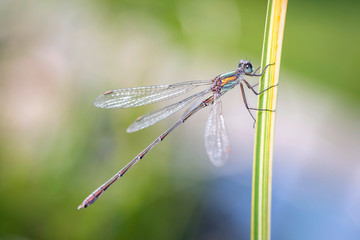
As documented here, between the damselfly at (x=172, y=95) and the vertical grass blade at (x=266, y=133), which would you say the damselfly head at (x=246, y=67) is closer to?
the damselfly at (x=172, y=95)

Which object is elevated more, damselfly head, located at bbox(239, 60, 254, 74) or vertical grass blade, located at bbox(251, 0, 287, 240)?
damselfly head, located at bbox(239, 60, 254, 74)

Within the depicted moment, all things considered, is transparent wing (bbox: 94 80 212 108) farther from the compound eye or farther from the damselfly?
the compound eye

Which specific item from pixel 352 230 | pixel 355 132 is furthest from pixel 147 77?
pixel 352 230

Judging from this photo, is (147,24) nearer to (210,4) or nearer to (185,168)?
(210,4)

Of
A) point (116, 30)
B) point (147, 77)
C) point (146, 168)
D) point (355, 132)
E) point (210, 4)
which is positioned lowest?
point (146, 168)

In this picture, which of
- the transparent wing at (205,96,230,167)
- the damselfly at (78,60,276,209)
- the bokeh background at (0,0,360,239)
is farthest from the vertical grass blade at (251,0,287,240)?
the bokeh background at (0,0,360,239)

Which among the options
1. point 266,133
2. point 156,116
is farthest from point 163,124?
point 266,133

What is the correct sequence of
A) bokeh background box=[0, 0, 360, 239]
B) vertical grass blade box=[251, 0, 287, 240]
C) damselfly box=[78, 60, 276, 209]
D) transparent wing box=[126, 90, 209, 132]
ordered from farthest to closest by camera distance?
bokeh background box=[0, 0, 360, 239]
transparent wing box=[126, 90, 209, 132]
damselfly box=[78, 60, 276, 209]
vertical grass blade box=[251, 0, 287, 240]
